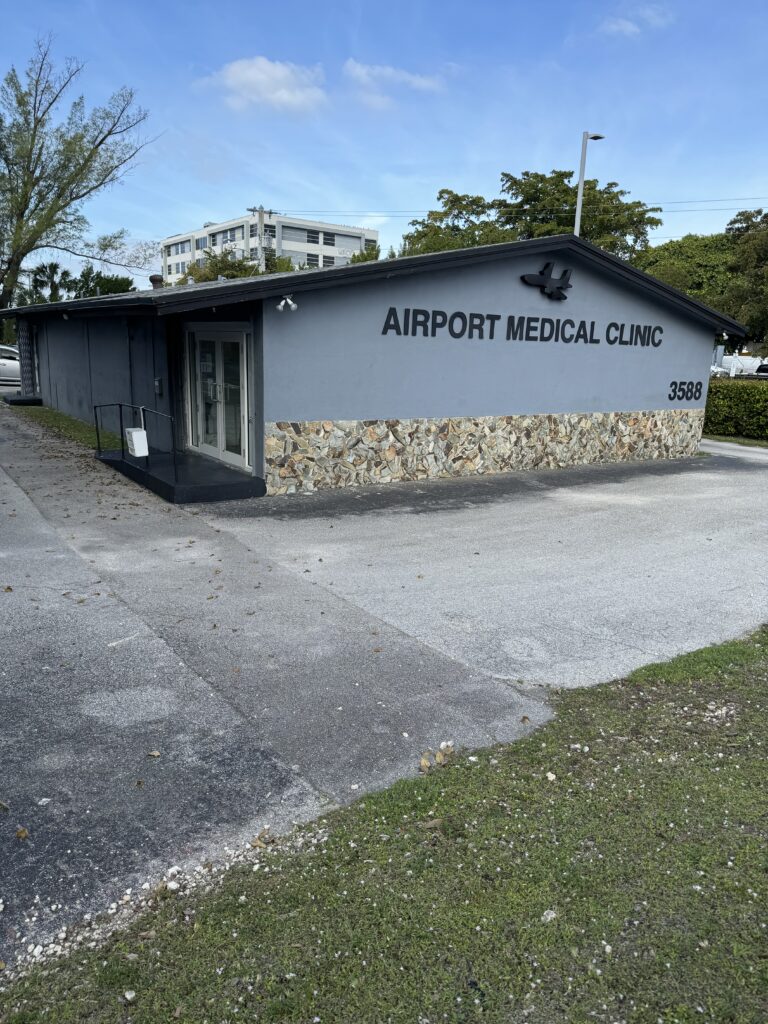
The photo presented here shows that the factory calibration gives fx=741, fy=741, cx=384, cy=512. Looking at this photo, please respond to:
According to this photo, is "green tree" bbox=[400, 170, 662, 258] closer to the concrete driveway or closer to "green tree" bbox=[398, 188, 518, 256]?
"green tree" bbox=[398, 188, 518, 256]

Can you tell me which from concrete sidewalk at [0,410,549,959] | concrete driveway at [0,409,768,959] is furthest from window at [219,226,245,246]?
concrete sidewalk at [0,410,549,959]

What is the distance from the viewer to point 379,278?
10906mm

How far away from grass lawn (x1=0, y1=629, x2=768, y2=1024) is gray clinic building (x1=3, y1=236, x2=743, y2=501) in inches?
283

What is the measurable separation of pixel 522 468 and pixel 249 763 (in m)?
10.6

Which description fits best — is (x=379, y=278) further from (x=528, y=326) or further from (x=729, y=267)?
(x=729, y=267)

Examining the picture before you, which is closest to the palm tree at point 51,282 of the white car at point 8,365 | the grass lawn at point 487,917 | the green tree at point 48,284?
the green tree at point 48,284

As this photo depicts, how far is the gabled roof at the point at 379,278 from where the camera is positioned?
920 cm

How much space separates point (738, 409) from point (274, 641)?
18.5 meters

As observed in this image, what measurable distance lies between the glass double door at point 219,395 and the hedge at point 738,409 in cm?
1471

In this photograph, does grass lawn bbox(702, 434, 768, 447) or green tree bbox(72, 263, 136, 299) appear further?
green tree bbox(72, 263, 136, 299)

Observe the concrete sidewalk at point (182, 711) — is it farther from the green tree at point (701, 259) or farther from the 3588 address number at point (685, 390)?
the green tree at point (701, 259)

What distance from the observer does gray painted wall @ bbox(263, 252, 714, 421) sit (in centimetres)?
1063

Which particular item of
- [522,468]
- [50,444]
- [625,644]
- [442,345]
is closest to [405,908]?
[625,644]

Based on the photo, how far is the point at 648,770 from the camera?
3.88 m
